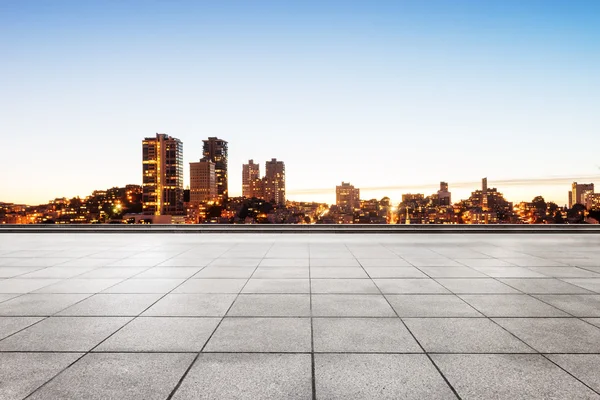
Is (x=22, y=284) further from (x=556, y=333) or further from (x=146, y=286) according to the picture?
(x=556, y=333)

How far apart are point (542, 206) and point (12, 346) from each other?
228064 millimetres

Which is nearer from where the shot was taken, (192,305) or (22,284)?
(192,305)

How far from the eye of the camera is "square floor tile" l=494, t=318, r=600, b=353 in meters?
4.62

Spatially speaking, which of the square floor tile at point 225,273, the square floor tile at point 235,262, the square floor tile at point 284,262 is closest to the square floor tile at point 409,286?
the square floor tile at point 284,262

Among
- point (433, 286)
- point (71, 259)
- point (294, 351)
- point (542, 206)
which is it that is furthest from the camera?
point (542, 206)

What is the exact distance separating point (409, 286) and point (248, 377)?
5066 mm

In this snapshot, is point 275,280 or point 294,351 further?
point 275,280

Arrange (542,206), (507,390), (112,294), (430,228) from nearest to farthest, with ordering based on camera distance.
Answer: (507,390), (112,294), (430,228), (542,206)

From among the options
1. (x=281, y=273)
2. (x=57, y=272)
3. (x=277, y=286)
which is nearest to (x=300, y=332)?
(x=277, y=286)

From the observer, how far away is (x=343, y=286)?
7.85m

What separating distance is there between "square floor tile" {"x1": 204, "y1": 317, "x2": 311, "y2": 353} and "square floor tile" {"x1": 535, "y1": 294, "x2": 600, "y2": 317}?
464 centimetres

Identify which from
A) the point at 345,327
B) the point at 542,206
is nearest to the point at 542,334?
the point at 345,327

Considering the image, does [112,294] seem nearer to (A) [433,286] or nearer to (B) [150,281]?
(B) [150,281]

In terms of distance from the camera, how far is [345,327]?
5.30m
